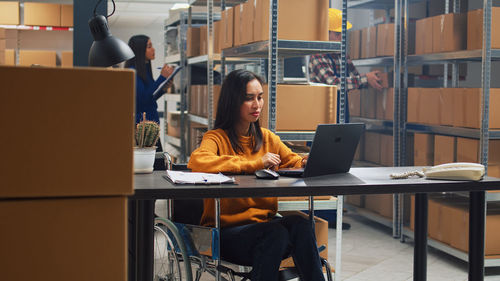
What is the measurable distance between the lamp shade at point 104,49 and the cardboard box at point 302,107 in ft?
3.38

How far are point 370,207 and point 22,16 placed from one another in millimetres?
5325

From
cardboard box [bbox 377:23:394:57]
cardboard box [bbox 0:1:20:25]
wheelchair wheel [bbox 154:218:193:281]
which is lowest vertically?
wheelchair wheel [bbox 154:218:193:281]

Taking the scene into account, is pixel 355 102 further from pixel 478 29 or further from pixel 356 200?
pixel 478 29

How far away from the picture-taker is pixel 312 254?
95.4 inches

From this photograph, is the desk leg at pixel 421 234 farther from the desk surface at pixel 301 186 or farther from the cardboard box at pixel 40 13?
the cardboard box at pixel 40 13

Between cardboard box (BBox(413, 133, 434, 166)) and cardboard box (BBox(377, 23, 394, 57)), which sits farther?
cardboard box (BBox(377, 23, 394, 57))

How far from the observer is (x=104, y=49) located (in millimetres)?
2697

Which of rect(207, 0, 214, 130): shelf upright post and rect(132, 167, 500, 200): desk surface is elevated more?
rect(207, 0, 214, 130): shelf upright post

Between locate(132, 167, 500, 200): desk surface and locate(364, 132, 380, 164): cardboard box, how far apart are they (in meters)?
3.21

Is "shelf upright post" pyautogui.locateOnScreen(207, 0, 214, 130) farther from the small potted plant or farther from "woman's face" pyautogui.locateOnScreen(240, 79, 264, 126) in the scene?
the small potted plant

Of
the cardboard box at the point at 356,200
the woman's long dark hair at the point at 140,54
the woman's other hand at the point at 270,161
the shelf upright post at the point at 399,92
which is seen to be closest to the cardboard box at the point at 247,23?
the woman's long dark hair at the point at 140,54

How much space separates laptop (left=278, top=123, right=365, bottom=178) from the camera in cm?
235

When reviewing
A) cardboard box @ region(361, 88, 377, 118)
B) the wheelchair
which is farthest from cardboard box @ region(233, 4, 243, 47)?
cardboard box @ region(361, 88, 377, 118)

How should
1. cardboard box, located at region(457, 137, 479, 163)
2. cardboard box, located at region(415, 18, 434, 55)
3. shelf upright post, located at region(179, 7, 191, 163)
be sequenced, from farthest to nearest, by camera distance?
shelf upright post, located at region(179, 7, 191, 163) → cardboard box, located at region(415, 18, 434, 55) → cardboard box, located at region(457, 137, 479, 163)
